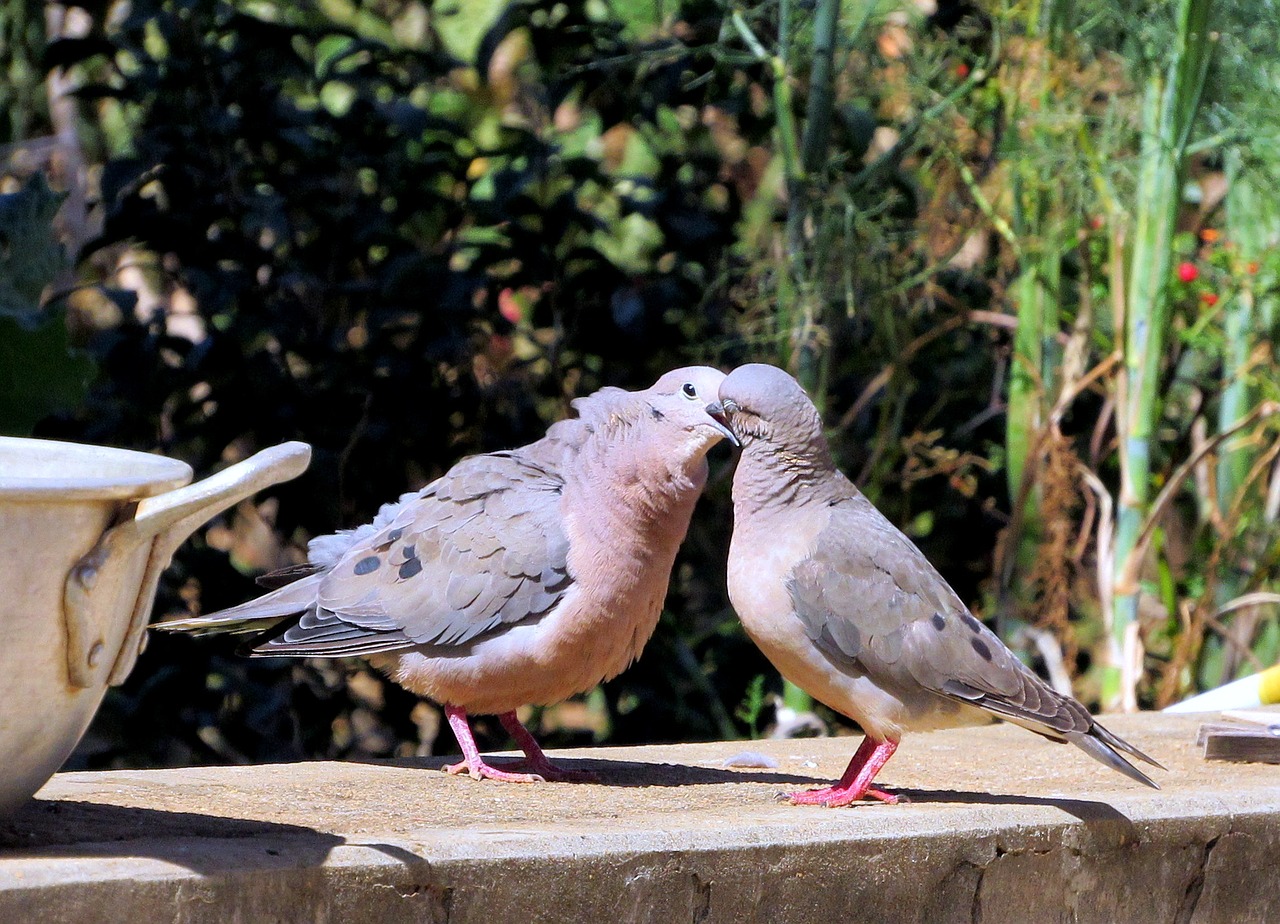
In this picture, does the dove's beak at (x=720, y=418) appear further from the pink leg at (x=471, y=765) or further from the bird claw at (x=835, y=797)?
the pink leg at (x=471, y=765)

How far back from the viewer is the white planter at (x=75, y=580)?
1854mm

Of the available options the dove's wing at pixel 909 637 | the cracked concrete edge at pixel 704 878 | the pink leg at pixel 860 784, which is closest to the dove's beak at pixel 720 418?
the dove's wing at pixel 909 637

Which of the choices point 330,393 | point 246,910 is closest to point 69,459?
point 246,910

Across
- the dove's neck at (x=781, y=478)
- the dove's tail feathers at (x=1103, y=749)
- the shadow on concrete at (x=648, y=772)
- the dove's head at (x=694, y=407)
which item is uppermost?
the dove's head at (x=694, y=407)

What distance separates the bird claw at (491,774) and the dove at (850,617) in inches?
24.9

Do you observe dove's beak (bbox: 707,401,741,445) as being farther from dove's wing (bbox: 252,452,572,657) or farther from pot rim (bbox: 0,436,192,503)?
pot rim (bbox: 0,436,192,503)

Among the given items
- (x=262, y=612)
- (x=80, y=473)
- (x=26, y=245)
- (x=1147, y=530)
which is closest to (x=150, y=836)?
(x=80, y=473)

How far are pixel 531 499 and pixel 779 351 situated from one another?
6.30ft

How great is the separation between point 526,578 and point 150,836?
3.76 feet

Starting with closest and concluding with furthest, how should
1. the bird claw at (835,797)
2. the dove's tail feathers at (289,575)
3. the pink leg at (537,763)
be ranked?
the bird claw at (835,797) < the pink leg at (537,763) < the dove's tail feathers at (289,575)

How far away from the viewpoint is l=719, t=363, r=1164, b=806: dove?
289 centimetres

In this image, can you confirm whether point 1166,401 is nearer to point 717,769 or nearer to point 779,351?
point 779,351

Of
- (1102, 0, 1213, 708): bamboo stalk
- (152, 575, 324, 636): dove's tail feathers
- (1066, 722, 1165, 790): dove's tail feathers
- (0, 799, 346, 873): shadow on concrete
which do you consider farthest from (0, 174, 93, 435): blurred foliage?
(1102, 0, 1213, 708): bamboo stalk

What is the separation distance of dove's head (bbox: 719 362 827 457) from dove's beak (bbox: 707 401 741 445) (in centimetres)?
2
